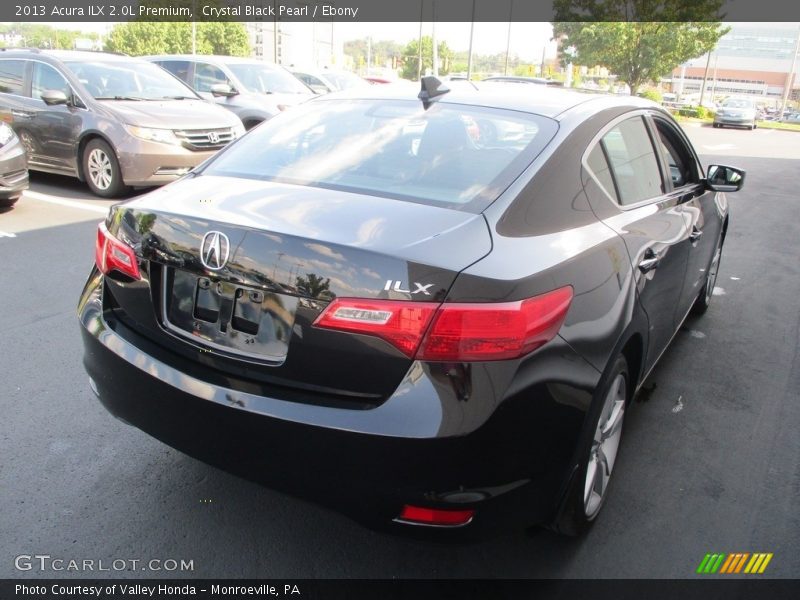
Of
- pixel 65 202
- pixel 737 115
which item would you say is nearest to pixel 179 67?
pixel 65 202

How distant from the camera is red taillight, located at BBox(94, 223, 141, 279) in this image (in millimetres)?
2352

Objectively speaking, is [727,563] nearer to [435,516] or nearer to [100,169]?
[435,516]

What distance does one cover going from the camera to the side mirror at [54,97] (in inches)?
333

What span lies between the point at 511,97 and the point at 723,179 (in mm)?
1856

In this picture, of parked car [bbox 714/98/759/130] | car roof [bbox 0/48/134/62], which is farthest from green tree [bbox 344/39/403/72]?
car roof [bbox 0/48/134/62]

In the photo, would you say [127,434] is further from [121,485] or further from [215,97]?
[215,97]

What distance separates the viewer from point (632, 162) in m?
3.16

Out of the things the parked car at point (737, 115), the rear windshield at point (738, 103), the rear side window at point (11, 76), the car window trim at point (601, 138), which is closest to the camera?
the car window trim at point (601, 138)

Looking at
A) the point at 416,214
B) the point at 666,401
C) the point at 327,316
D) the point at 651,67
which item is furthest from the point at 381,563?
the point at 651,67

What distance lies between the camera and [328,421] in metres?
1.95

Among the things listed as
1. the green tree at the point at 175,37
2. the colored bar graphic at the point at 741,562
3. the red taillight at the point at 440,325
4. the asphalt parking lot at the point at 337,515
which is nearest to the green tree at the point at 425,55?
the green tree at the point at 175,37

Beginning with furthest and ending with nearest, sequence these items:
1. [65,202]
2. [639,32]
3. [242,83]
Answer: [639,32]
[242,83]
[65,202]

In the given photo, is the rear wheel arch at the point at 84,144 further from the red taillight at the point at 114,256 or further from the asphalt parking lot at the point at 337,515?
the red taillight at the point at 114,256

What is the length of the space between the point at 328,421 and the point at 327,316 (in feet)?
0.99
